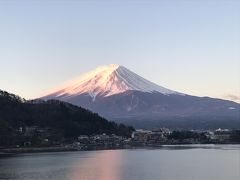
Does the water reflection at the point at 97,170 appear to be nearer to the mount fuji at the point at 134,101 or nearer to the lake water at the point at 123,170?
the lake water at the point at 123,170

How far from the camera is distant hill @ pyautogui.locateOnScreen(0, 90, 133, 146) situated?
1398 inches

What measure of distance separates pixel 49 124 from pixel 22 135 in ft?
15.2

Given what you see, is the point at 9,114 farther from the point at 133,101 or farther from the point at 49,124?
the point at 133,101

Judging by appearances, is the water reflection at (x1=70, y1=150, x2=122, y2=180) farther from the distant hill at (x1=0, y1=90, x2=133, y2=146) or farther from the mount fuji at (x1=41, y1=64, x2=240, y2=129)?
the mount fuji at (x1=41, y1=64, x2=240, y2=129)

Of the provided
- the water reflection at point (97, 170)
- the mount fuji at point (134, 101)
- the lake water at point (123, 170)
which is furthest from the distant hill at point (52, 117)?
the mount fuji at point (134, 101)

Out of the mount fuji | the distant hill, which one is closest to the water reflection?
the distant hill

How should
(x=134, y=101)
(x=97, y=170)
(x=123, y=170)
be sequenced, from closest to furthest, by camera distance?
(x=123, y=170) → (x=97, y=170) → (x=134, y=101)

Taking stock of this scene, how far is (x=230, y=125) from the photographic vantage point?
60.7 meters

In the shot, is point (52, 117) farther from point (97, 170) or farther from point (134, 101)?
point (134, 101)

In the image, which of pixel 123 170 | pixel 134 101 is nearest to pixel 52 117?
pixel 123 170

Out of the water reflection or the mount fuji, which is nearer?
the water reflection

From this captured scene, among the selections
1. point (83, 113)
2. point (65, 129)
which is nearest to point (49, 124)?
point (65, 129)

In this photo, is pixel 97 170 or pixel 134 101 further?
pixel 134 101

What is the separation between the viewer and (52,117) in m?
37.3
